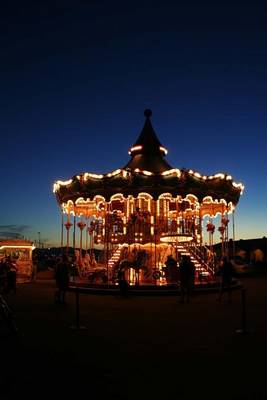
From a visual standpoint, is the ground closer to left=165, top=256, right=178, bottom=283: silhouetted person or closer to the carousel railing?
left=165, top=256, right=178, bottom=283: silhouetted person

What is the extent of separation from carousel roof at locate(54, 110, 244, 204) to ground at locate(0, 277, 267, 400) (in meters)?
6.85

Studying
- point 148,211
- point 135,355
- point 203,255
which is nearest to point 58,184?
point 148,211

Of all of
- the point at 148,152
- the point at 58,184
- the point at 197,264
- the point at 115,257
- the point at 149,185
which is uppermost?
the point at 148,152

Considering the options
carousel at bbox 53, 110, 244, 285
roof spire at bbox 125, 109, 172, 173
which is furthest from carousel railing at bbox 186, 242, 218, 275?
roof spire at bbox 125, 109, 172, 173

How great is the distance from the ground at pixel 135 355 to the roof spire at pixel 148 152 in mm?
10134

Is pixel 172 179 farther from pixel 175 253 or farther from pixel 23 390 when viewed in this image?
pixel 23 390

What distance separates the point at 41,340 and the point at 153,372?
9.20 ft

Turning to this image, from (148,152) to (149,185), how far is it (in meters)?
4.79

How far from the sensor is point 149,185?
16.9 m

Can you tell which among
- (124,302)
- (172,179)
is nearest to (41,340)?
(124,302)

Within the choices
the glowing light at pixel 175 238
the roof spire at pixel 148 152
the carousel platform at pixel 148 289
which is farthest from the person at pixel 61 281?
the roof spire at pixel 148 152

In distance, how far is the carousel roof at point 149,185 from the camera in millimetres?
16875

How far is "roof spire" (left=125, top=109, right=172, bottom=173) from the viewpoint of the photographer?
20125 millimetres

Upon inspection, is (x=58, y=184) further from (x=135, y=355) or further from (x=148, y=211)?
(x=135, y=355)
